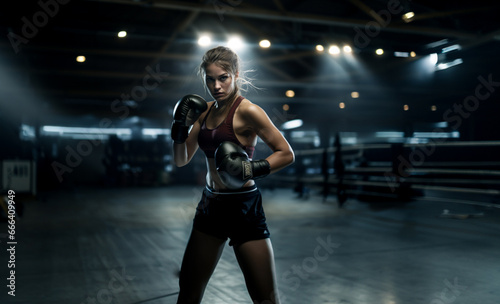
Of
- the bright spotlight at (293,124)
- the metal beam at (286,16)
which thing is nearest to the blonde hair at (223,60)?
the metal beam at (286,16)

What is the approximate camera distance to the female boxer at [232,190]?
5.58ft

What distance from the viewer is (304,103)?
63.3 feet

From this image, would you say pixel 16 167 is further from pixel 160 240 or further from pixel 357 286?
pixel 357 286

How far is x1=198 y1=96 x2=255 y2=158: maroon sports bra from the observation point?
70.5 inches

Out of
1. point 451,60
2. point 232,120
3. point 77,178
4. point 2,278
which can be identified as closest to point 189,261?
point 232,120

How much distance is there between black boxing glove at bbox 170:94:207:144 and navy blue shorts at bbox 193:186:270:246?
1.00ft

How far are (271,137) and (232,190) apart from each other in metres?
0.26

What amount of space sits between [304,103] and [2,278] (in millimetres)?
16698

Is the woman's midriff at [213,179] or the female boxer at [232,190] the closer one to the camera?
the female boxer at [232,190]

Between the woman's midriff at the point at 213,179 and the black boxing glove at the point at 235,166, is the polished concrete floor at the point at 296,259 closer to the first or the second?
the woman's midriff at the point at 213,179

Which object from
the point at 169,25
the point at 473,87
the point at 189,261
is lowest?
the point at 189,261

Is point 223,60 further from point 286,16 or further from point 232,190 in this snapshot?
point 286,16

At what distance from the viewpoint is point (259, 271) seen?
5.58 ft

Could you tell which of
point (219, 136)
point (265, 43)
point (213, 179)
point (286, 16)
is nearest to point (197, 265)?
point (213, 179)
